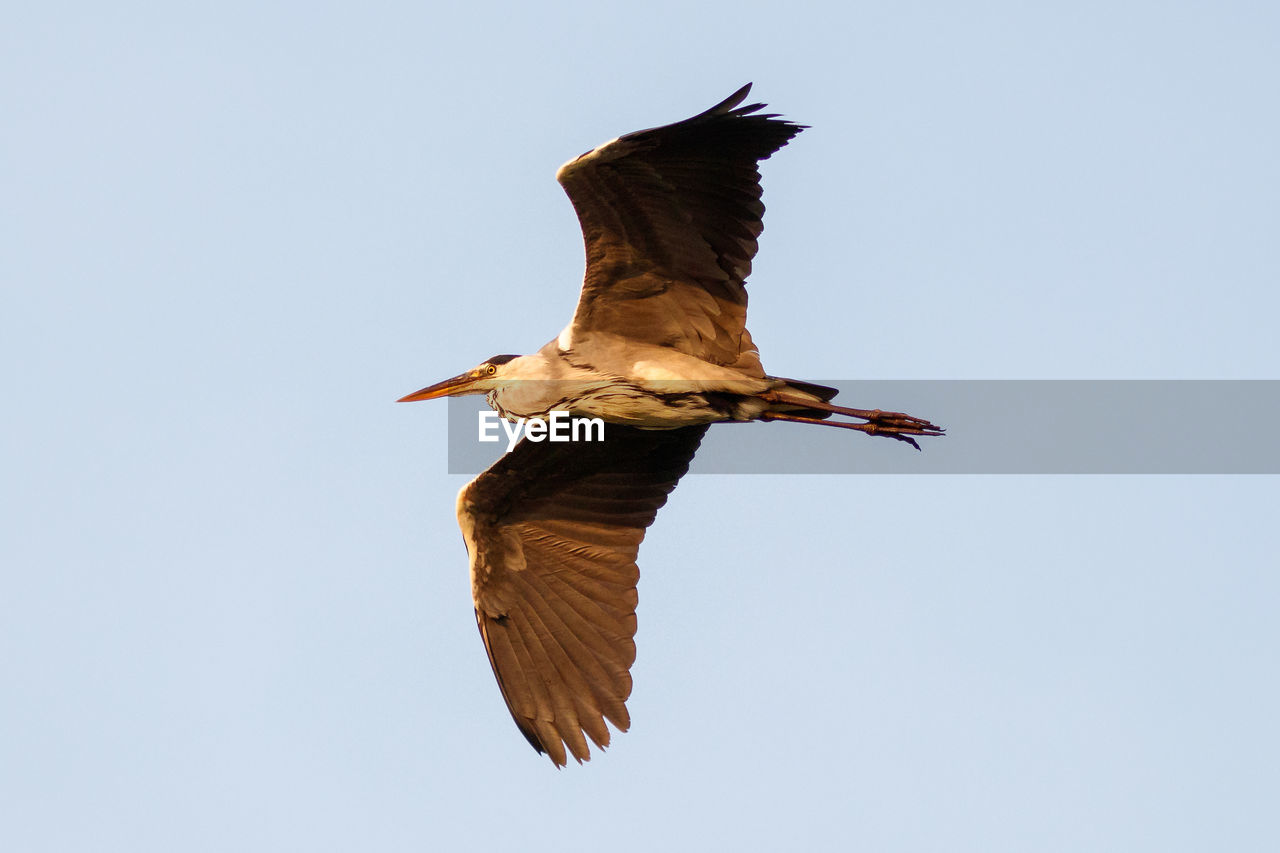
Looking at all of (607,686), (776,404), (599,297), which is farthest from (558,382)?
(607,686)

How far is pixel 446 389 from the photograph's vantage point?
12.0m

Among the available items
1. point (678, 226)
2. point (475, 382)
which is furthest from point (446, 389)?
point (678, 226)

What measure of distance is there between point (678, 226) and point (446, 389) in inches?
92.0

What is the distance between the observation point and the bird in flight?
33.9 feet

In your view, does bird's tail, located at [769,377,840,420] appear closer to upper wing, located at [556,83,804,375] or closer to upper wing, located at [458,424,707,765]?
upper wing, located at [556,83,804,375]

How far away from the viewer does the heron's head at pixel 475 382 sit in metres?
11.6

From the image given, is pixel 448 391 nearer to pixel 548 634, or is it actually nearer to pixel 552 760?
pixel 548 634

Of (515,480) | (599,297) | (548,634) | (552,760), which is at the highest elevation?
(599,297)

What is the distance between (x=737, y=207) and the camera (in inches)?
414

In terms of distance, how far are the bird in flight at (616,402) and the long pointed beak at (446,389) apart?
15 mm

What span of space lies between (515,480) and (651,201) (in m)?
2.64

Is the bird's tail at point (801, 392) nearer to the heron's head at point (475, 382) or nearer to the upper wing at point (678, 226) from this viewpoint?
the upper wing at point (678, 226)

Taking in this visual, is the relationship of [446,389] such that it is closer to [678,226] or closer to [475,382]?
[475,382]

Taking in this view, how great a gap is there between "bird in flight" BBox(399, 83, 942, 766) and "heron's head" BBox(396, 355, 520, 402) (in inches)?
0.6
